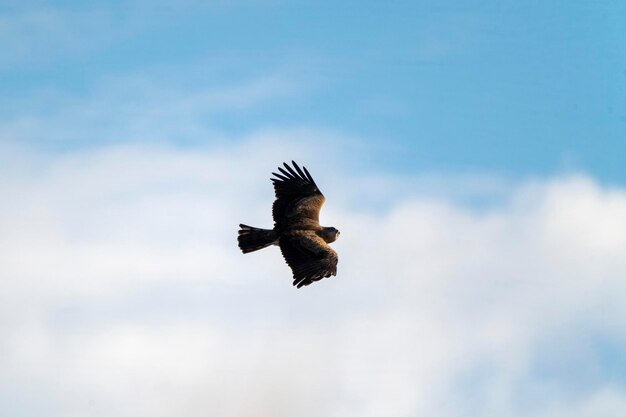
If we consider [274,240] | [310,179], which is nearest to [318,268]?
[274,240]

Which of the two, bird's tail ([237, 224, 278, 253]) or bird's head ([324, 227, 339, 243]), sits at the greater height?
bird's head ([324, 227, 339, 243])

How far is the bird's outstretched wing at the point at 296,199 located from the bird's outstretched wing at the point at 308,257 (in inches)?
43.6

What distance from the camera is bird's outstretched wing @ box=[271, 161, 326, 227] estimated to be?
150 feet

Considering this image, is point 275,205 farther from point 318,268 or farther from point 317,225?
point 318,268

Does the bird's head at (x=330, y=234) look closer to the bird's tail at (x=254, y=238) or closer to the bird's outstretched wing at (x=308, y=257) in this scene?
the bird's outstretched wing at (x=308, y=257)

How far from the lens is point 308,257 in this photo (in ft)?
142

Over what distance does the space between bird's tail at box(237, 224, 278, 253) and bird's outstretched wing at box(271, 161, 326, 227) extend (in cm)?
75

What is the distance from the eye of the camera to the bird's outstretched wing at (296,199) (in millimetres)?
45750

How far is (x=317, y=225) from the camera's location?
45.7 m

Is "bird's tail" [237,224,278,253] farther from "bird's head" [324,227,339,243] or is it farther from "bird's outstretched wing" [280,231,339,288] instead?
"bird's head" [324,227,339,243]

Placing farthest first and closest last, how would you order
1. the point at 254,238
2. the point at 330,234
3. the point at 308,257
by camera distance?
the point at 330,234, the point at 254,238, the point at 308,257

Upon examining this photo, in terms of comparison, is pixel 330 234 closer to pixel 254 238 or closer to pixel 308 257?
pixel 308 257

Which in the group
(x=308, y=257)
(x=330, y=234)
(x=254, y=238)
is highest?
(x=330, y=234)

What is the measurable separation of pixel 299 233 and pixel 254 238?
1752 millimetres
